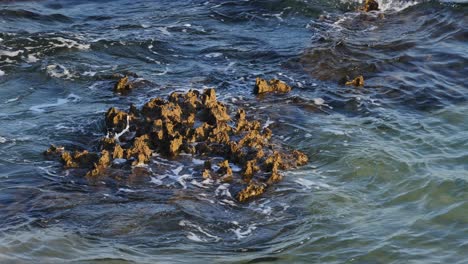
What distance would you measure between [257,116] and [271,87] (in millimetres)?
1003

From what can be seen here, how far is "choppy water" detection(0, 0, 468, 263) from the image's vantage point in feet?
23.1

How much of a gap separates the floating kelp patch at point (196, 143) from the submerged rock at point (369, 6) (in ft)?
18.3

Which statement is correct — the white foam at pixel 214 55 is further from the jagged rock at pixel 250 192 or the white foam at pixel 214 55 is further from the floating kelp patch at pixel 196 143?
the jagged rock at pixel 250 192

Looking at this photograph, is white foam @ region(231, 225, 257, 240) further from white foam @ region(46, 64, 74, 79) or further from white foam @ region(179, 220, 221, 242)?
white foam @ region(46, 64, 74, 79)

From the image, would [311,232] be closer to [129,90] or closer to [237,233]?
[237,233]

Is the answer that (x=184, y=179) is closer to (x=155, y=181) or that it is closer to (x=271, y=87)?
(x=155, y=181)

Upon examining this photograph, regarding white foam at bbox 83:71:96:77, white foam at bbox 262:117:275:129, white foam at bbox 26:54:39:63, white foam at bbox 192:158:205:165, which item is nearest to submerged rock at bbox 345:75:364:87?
white foam at bbox 262:117:275:129

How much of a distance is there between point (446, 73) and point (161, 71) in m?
4.27

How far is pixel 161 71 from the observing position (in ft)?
38.9

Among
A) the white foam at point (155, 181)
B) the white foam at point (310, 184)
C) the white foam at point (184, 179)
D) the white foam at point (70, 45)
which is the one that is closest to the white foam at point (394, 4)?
the white foam at point (70, 45)

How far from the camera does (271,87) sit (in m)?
10.8

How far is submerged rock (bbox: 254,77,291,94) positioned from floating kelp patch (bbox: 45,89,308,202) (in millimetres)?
1039

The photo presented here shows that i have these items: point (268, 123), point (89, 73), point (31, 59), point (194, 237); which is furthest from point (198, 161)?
point (31, 59)

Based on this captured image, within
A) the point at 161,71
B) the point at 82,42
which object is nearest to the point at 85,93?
the point at 161,71
